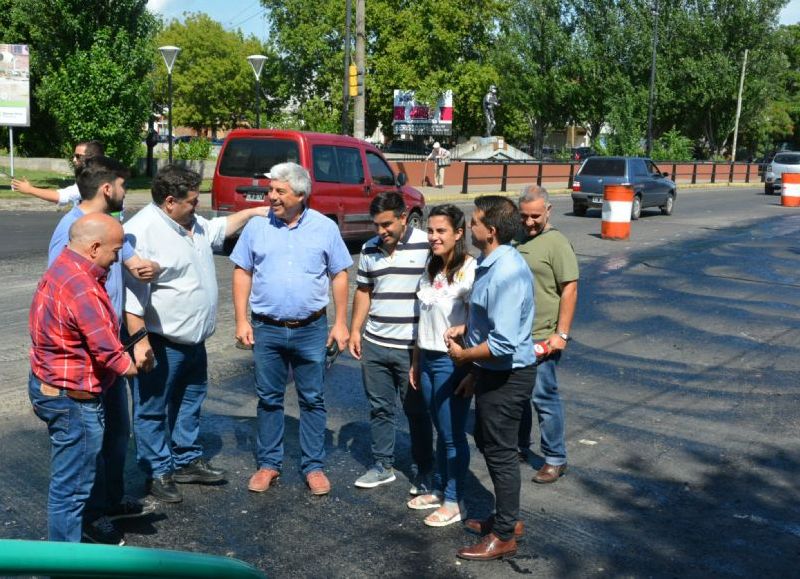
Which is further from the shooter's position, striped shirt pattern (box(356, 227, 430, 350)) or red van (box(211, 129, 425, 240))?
red van (box(211, 129, 425, 240))

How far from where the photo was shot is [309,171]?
1446cm

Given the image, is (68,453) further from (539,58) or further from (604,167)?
(539,58)

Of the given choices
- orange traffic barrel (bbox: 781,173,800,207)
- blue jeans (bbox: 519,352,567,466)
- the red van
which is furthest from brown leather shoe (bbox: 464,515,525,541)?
orange traffic barrel (bbox: 781,173,800,207)

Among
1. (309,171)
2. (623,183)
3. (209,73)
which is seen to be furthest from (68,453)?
(209,73)

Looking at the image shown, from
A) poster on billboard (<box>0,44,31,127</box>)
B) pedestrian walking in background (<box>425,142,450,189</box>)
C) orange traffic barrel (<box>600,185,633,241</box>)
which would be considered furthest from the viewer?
pedestrian walking in background (<box>425,142,450,189</box>)

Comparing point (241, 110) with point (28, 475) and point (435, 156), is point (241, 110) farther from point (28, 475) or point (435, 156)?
point (28, 475)

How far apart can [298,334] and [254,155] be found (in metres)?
9.58

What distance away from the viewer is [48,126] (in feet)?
123

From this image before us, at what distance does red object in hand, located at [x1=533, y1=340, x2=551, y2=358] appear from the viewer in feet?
17.1

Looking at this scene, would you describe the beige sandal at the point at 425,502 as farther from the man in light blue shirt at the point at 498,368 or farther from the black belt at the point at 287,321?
the black belt at the point at 287,321

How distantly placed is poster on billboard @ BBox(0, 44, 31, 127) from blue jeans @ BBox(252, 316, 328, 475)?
77.3ft

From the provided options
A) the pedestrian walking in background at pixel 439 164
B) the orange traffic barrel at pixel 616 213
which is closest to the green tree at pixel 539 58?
the pedestrian walking in background at pixel 439 164

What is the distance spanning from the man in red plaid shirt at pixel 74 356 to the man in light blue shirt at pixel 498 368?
5.26 feet

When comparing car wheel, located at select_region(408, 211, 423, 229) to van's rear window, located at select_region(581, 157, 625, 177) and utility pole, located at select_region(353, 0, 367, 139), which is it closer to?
van's rear window, located at select_region(581, 157, 625, 177)
